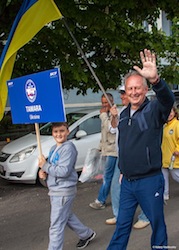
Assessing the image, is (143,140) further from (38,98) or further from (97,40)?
(97,40)

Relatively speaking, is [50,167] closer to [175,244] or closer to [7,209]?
[175,244]

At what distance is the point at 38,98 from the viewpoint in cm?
369

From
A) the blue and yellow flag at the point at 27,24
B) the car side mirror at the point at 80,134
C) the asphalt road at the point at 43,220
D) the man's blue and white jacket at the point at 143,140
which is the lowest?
the asphalt road at the point at 43,220

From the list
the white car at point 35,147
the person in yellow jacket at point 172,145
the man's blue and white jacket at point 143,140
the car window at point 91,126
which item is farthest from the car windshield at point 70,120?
the man's blue and white jacket at point 143,140

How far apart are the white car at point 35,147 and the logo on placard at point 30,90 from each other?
3.76m

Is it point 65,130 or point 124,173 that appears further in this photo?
point 65,130

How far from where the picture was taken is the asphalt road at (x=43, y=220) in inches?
177

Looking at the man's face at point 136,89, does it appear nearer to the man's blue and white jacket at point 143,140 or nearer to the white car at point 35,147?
the man's blue and white jacket at point 143,140

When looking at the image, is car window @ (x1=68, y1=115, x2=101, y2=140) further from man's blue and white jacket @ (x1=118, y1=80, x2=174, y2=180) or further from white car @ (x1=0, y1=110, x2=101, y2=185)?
man's blue and white jacket @ (x1=118, y1=80, x2=174, y2=180)

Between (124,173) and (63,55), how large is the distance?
207 inches

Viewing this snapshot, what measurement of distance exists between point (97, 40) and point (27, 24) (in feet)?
16.0

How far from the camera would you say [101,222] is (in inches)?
205

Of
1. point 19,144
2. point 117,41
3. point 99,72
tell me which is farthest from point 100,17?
point 19,144

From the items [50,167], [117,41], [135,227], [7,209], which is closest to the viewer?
[50,167]
